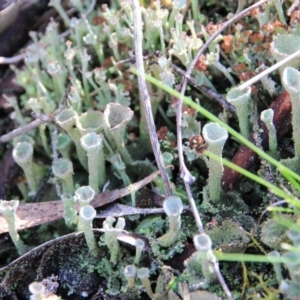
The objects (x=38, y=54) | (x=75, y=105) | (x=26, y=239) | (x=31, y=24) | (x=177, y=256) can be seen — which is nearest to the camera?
(x=177, y=256)

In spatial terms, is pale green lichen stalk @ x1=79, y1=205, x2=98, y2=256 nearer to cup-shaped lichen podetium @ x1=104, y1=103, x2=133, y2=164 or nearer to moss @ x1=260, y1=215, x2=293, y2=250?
cup-shaped lichen podetium @ x1=104, y1=103, x2=133, y2=164

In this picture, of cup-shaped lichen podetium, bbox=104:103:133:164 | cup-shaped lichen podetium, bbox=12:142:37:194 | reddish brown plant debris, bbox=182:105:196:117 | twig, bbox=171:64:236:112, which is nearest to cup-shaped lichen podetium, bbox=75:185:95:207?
cup-shaped lichen podetium, bbox=104:103:133:164

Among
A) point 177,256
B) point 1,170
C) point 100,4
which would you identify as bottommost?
point 177,256

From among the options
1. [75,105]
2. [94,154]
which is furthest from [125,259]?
[75,105]

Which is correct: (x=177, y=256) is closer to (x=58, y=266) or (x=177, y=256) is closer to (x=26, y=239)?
(x=58, y=266)

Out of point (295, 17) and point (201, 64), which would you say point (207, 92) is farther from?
point (295, 17)

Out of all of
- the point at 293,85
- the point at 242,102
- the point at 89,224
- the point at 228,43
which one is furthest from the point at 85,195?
the point at 228,43
